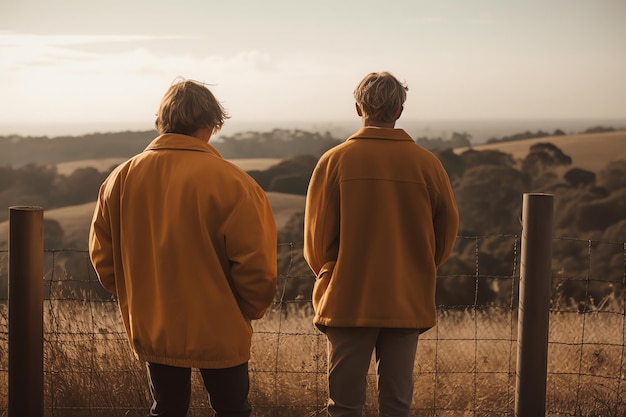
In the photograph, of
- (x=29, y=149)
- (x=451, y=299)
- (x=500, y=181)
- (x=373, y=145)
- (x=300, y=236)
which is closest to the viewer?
(x=373, y=145)

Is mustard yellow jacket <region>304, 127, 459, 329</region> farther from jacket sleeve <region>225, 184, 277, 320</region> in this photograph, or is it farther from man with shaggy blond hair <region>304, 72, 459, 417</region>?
jacket sleeve <region>225, 184, 277, 320</region>

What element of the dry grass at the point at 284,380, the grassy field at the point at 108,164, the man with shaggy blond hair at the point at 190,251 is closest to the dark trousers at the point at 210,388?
the man with shaggy blond hair at the point at 190,251

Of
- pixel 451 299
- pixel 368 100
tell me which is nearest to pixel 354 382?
pixel 368 100

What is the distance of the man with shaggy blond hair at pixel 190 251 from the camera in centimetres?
256

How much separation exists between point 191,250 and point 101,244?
0.39 meters

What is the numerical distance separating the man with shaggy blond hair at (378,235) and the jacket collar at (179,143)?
0.42 metres

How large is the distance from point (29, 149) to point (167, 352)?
3742 cm

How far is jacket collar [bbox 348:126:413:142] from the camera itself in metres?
2.81

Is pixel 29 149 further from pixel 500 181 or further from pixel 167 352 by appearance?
pixel 167 352

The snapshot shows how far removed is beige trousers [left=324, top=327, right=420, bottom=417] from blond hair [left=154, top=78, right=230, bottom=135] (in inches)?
33.4

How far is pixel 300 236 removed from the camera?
2267 centimetres

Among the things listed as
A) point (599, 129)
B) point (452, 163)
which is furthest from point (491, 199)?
point (599, 129)

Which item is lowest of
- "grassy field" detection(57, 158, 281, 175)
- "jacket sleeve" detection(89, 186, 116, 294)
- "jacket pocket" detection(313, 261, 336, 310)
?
"grassy field" detection(57, 158, 281, 175)

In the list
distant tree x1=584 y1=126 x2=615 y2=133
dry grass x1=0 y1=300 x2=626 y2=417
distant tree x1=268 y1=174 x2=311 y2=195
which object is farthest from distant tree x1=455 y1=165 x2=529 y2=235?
dry grass x1=0 y1=300 x2=626 y2=417
